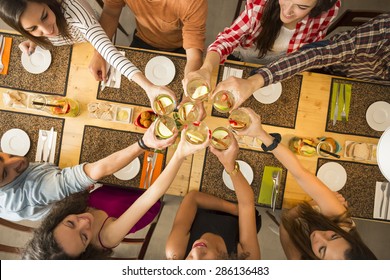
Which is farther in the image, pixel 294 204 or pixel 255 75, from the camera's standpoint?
pixel 294 204

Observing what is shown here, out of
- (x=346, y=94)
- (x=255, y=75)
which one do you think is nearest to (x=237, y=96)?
(x=255, y=75)

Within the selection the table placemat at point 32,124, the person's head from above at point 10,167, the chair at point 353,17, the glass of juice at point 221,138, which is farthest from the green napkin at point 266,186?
the person's head from above at point 10,167

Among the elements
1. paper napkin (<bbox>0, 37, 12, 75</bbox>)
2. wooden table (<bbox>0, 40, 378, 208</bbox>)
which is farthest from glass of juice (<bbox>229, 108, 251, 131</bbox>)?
paper napkin (<bbox>0, 37, 12, 75</bbox>)

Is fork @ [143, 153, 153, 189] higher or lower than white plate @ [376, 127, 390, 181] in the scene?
lower

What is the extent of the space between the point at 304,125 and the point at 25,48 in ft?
5.65

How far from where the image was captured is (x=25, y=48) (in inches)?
72.7

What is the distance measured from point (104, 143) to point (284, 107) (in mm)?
1105

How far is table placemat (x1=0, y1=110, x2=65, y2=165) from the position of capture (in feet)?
6.17

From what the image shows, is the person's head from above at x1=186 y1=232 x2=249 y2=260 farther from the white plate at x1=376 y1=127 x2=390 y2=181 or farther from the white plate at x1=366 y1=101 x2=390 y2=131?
the white plate at x1=366 y1=101 x2=390 y2=131

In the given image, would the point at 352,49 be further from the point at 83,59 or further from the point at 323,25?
the point at 83,59

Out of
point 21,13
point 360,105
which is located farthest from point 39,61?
→ point 360,105

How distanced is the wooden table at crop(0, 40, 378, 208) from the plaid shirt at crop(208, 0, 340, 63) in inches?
9.4

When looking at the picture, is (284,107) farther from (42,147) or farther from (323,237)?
(42,147)

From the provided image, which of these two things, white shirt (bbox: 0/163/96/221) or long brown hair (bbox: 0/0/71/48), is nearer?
long brown hair (bbox: 0/0/71/48)
